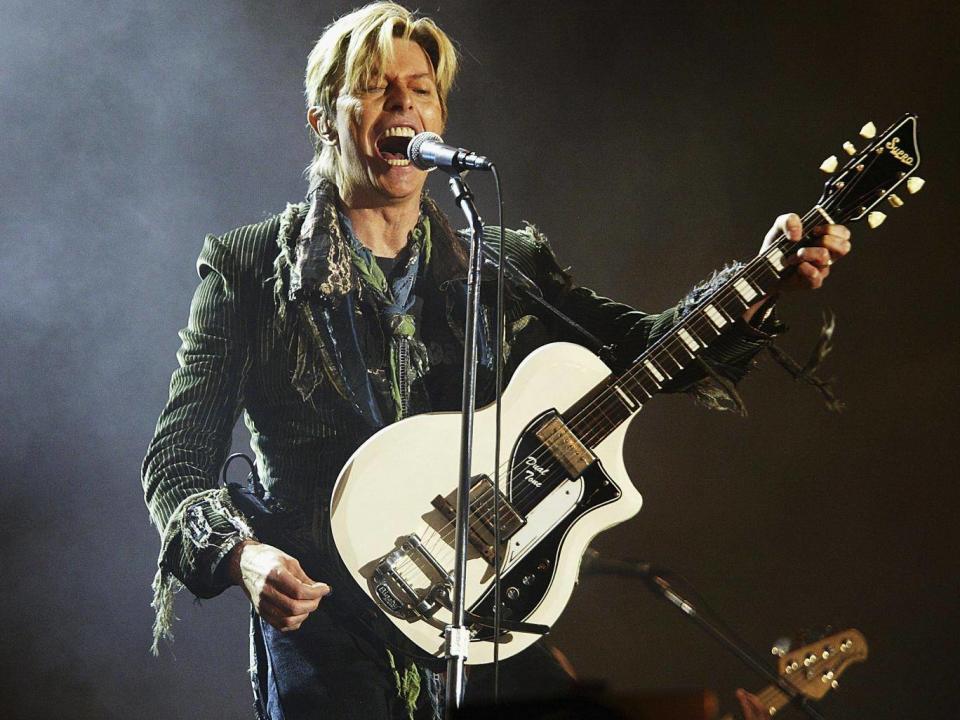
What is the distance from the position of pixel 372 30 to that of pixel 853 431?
4.83ft

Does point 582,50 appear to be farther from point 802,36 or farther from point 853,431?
point 853,431

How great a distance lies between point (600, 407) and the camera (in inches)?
89.1

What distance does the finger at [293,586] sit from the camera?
209cm

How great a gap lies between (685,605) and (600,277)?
2.57 feet

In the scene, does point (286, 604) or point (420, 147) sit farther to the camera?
point (286, 604)

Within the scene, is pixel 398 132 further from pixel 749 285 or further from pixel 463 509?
pixel 463 509

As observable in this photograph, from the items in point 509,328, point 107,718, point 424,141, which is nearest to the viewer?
point 424,141

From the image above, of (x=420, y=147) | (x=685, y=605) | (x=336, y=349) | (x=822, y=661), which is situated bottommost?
(x=822, y=661)

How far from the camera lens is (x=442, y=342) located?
2297 mm

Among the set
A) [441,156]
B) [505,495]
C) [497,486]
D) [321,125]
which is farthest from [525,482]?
[321,125]

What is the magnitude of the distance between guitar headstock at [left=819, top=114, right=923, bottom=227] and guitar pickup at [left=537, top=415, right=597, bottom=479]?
79 cm

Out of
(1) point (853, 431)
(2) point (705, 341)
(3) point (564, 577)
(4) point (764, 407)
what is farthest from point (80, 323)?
(1) point (853, 431)

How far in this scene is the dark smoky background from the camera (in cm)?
224

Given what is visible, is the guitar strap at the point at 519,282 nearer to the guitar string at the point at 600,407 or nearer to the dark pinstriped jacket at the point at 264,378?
the dark pinstriped jacket at the point at 264,378
